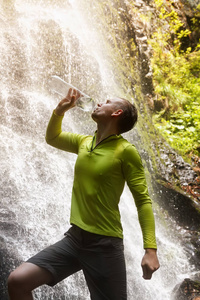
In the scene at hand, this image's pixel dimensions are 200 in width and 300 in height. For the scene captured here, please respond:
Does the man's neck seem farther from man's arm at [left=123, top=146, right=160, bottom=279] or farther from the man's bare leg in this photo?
the man's bare leg

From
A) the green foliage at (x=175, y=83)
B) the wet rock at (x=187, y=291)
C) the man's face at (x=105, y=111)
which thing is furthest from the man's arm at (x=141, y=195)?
the green foliage at (x=175, y=83)

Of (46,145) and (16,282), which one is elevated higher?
(16,282)

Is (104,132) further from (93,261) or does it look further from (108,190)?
(93,261)

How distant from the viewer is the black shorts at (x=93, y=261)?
198 cm

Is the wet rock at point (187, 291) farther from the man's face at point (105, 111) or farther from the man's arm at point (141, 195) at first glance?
the man's face at point (105, 111)

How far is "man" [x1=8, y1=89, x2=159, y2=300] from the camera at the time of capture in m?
1.97

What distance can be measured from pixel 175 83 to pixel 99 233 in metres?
8.16

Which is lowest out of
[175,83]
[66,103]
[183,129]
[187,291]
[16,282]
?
[183,129]

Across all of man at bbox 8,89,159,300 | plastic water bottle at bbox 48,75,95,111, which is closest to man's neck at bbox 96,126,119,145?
man at bbox 8,89,159,300

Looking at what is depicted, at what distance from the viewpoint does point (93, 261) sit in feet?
6.59

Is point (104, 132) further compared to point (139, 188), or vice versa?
point (104, 132)

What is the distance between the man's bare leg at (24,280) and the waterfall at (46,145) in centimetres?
121

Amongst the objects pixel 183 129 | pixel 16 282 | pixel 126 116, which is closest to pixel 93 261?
pixel 16 282

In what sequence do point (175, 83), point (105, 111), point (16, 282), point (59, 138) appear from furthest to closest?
point (175, 83) < point (59, 138) < point (105, 111) < point (16, 282)
